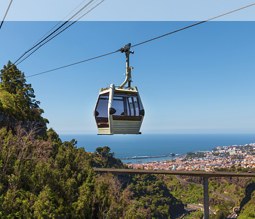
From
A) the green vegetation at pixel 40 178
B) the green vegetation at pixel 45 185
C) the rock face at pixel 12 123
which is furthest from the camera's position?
the rock face at pixel 12 123

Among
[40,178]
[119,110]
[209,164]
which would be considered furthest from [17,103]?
[209,164]

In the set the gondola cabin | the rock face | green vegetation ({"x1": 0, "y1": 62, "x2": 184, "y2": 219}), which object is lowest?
green vegetation ({"x1": 0, "y1": 62, "x2": 184, "y2": 219})

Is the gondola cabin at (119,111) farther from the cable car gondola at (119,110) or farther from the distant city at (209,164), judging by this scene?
the distant city at (209,164)

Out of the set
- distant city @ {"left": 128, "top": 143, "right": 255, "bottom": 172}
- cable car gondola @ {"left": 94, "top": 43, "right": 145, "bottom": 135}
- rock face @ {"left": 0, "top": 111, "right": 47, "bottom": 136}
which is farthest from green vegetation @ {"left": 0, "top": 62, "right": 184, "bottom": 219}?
distant city @ {"left": 128, "top": 143, "right": 255, "bottom": 172}

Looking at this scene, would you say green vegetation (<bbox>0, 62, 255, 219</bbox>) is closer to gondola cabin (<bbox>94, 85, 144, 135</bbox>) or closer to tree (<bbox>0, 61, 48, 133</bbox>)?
tree (<bbox>0, 61, 48, 133</bbox>)

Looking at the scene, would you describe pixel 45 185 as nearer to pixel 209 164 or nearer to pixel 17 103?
pixel 17 103

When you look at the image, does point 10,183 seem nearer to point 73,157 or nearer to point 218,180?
point 73,157

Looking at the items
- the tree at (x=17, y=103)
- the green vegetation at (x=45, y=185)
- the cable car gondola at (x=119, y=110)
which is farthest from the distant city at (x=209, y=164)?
the cable car gondola at (x=119, y=110)

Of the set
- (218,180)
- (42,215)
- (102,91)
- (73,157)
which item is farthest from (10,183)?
(218,180)
